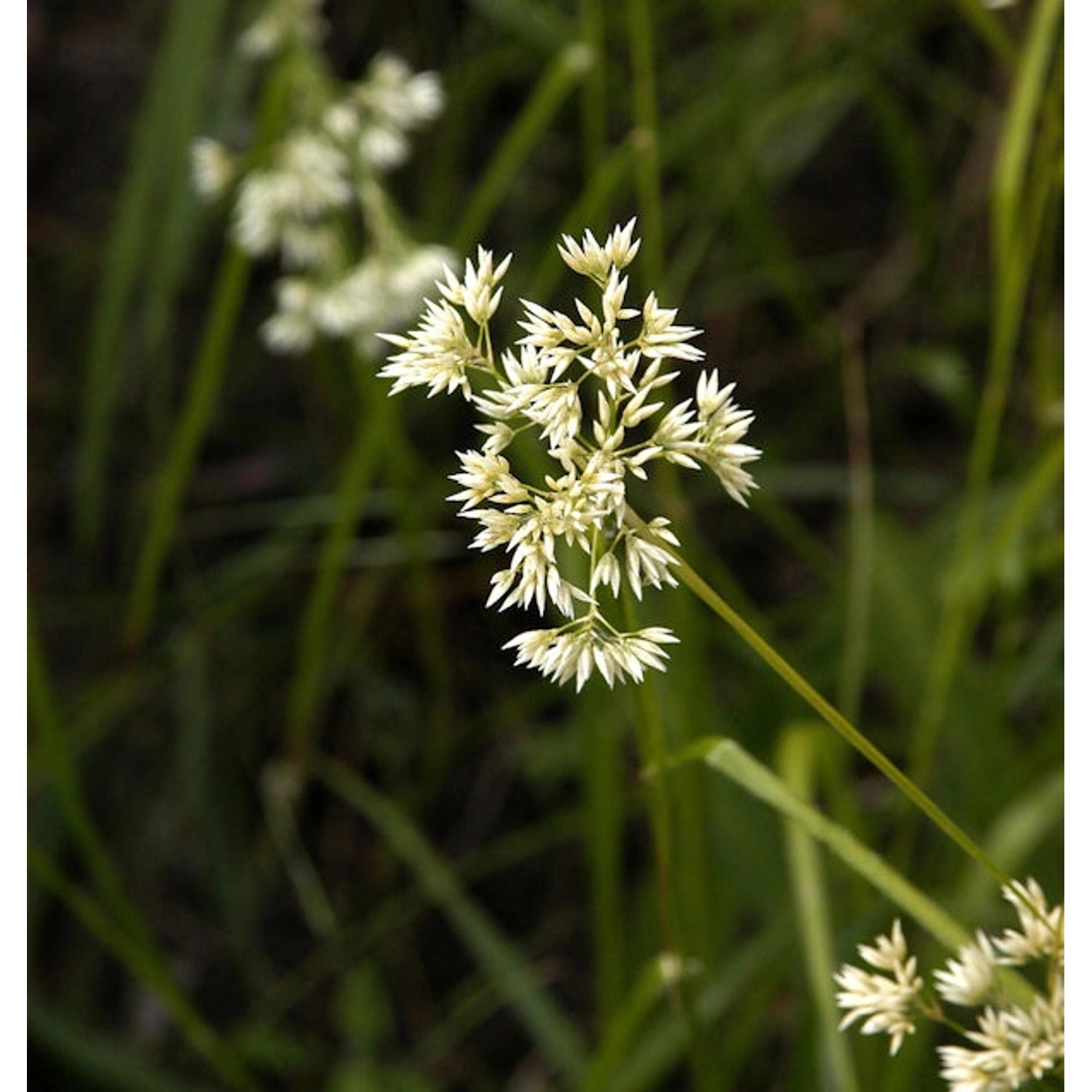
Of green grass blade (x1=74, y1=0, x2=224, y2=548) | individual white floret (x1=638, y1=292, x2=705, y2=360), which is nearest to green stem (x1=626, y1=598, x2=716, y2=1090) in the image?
individual white floret (x1=638, y1=292, x2=705, y2=360)

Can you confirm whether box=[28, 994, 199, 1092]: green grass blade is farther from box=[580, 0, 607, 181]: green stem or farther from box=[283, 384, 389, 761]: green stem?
box=[580, 0, 607, 181]: green stem

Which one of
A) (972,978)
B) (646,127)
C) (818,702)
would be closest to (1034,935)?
(972,978)

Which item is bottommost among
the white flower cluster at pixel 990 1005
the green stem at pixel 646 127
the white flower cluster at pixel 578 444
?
the white flower cluster at pixel 990 1005

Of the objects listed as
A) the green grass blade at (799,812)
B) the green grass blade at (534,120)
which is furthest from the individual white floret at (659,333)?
the green grass blade at (534,120)

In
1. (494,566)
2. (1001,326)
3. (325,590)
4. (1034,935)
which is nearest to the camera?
(1034,935)

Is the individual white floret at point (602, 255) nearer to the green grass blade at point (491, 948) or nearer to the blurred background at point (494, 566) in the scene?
the blurred background at point (494, 566)

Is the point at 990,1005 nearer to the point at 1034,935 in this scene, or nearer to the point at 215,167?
the point at 1034,935
